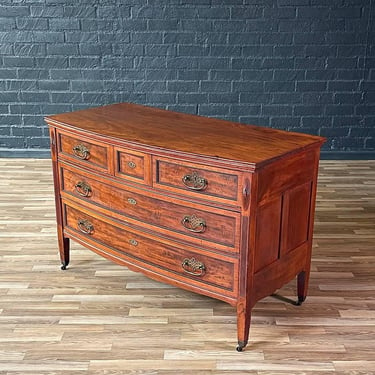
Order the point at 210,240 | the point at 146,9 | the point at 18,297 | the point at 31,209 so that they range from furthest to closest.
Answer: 1. the point at 146,9
2. the point at 31,209
3. the point at 18,297
4. the point at 210,240

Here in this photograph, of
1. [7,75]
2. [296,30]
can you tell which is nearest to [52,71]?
[7,75]

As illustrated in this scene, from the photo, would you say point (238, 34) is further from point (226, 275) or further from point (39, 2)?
point (226, 275)

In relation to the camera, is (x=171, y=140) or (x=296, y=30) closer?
(x=171, y=140)

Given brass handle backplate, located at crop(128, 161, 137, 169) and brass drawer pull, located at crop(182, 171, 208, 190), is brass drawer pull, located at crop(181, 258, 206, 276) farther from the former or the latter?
brass handle backplate, located at crop(128, 161, 137, 169)

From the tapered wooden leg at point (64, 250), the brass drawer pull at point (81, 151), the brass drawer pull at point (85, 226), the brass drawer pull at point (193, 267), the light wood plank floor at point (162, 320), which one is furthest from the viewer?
the tapered wooden leg at point (64, 250)

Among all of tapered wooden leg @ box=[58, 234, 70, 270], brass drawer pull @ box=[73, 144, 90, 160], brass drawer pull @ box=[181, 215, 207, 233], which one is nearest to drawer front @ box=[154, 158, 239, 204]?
brass drawer pull @ box=[181, 215, 207, 233]

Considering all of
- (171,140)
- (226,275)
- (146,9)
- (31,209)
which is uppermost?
(146,9)

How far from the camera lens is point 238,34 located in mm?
5117

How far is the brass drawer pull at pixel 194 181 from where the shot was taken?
2449 mm

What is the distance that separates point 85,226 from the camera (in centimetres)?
308

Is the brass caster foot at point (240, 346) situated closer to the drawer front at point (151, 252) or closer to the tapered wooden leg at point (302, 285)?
the drawer front at point (151, 252)

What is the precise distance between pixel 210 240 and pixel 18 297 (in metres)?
1.13

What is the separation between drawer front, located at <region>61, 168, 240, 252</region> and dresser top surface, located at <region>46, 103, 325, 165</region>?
0.77 feet

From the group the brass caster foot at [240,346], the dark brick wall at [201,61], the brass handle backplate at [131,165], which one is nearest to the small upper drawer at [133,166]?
the brass handle backplate at [131,165]
